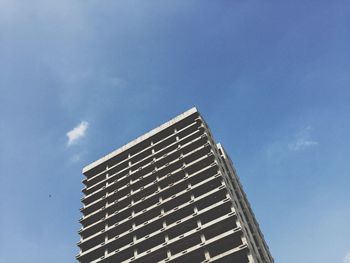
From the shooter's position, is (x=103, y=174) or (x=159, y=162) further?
(x=103, y=174)

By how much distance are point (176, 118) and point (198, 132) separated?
22.7ft

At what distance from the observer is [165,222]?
52.5 meters

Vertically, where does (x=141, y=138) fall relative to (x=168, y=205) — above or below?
above

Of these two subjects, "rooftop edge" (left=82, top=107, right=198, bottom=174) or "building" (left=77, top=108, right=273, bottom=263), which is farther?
"rooftop edge" (left=82, top=107, right=198, bottom=174)

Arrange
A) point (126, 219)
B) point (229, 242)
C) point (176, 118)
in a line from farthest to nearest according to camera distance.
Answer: point (176, 118) → point (126, 219) → point (229, 242)

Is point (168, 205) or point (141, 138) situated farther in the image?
point (141, 138)

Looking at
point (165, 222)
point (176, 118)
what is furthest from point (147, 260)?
point (176, 118)

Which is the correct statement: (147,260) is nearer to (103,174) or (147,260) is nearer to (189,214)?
(189,214)

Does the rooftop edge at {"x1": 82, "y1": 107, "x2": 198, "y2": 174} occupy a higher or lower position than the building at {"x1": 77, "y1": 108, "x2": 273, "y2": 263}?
higher

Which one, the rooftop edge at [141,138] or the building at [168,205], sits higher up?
the rooftop edge at [141,138]

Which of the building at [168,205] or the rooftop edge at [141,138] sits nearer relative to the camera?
the building at [168,205]

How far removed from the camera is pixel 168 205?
2174 inches

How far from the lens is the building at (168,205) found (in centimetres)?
4700

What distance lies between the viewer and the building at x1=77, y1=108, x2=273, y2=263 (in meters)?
47.0
